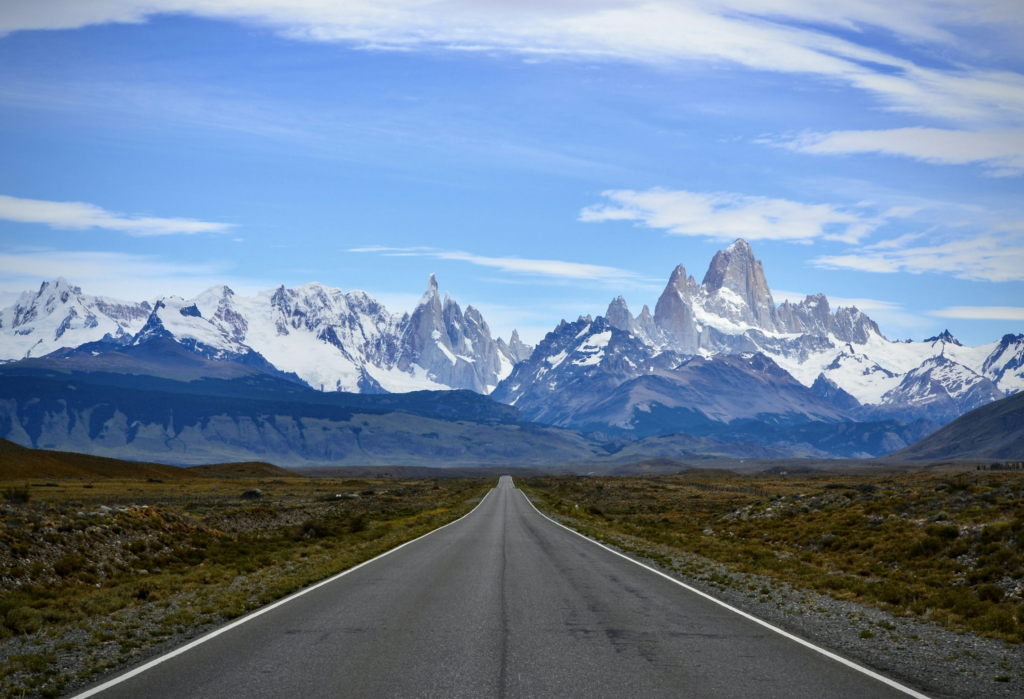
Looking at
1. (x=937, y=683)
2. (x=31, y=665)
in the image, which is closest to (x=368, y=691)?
(x=31, y=665)

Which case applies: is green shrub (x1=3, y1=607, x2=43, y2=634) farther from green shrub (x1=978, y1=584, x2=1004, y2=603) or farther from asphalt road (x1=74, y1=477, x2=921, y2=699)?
green shrub (x1=978, y1=584, x2=1004, y2=603)

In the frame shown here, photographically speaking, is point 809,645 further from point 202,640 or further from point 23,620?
point 23,620

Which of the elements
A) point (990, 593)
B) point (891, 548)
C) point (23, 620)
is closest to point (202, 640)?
point (23, 620)

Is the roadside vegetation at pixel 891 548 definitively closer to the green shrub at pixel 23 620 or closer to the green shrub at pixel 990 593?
the green shrub at pixel 990 593

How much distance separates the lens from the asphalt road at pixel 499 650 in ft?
36.8

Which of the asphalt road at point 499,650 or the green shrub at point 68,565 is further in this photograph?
the green shrub at point 68,565

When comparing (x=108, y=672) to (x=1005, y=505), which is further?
(x=1005, y=505)

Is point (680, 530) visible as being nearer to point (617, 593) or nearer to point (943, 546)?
point (943, 546)

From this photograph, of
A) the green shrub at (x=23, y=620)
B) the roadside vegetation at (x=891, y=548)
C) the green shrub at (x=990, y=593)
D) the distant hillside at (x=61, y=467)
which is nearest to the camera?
the green shrub at (x=23, y=620)

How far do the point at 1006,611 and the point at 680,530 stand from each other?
29835 mm

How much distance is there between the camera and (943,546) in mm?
24906

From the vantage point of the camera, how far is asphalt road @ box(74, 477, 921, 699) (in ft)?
36.8

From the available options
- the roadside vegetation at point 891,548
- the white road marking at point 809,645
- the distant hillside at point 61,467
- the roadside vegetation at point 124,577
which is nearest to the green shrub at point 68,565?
the roadside vegetation at point 124,577

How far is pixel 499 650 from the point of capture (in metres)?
13.5
